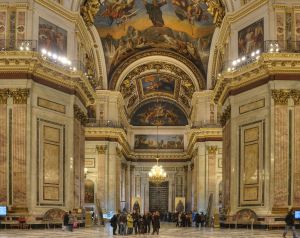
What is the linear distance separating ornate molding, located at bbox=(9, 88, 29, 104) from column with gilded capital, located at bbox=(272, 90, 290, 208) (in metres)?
10.9

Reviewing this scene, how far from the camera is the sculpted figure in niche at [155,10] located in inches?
1633

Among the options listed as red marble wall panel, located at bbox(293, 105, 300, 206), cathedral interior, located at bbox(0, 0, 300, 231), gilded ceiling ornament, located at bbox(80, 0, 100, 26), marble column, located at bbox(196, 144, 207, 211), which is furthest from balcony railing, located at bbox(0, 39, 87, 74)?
marble column, located at bbox(196, 144, 207, 211)

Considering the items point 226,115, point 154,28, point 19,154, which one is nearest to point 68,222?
point 19,154

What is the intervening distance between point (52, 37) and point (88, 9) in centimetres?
550

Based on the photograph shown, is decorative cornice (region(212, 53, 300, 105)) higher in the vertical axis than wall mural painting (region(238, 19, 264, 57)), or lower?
lower

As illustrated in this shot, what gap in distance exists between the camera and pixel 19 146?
27.1 meters

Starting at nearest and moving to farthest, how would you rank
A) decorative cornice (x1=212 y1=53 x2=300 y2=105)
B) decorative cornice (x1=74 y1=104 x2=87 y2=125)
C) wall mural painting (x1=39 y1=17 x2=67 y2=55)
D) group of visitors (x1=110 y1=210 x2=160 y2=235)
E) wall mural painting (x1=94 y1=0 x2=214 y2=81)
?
→ group of visitors (x1=110 y1=210 x2=160 y2=235)
decorative cornice (x1=212 y1=53 x2=300 y2=105)
wall mural painting (x1=39 y1=17 x2=67 y2=55)
decorative cornice (x1=74 y1=104 x2=87 y2=125)
wall mural painting (x1=94 y1=0 x2=214 y2=81)

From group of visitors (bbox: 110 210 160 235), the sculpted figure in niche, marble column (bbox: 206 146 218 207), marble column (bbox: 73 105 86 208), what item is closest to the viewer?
group of visitors (bbox: 110 210 160 235)

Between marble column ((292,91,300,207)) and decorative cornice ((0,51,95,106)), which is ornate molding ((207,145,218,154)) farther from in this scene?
marble column ((292,91,300,207))

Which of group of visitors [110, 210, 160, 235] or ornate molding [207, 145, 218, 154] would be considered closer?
group of visitors [110, 210, 160, 235]

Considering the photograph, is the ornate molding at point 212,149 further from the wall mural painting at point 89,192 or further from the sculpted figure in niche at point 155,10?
the sculpted figure in niche at point 155,10

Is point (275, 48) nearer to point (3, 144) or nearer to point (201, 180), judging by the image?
point (3, 144)

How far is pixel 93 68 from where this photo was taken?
44.5m

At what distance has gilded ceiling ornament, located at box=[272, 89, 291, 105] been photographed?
27156 mm
